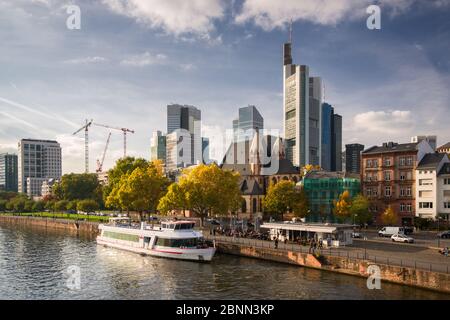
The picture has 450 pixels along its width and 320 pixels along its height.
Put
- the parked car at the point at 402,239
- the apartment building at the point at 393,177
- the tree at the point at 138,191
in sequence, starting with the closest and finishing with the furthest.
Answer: the parked car at the point at 402,239
the apartment building at the point at 393,177
the tree at the point at 138,191

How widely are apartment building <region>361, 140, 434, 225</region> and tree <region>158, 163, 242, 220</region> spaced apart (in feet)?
111

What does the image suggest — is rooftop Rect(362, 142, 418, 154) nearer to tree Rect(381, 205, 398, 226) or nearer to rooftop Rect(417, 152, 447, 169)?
rooftop Rect(417, 152, 447, 169)

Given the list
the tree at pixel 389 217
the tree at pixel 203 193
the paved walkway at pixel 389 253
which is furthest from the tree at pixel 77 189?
the tree at pixel 389 217

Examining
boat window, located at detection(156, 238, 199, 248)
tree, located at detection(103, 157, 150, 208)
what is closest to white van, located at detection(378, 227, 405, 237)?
boat window, located at detection(156, 238, 199, 248)

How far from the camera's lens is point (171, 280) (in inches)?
1957

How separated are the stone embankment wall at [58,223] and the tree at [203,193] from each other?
108 feet

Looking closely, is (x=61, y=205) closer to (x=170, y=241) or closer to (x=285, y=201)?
(x=285, y=201)

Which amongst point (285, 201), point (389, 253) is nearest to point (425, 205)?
point (285, 201)

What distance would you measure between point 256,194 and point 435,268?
88.4m

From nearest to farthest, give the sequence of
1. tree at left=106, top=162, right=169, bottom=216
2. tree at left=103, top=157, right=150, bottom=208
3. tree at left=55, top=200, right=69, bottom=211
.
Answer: tree at left=106, top=162, right=169, bottom=216 < tree at left=103, top=157, right=150, bottom=208 < tree at left=55, top=200, right=69, bottom=211

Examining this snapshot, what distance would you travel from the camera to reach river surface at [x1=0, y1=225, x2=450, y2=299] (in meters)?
42.6

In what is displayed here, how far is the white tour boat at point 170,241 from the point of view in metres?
61.9

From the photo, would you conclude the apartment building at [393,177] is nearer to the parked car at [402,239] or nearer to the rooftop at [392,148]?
the rooftop at [392,148]
